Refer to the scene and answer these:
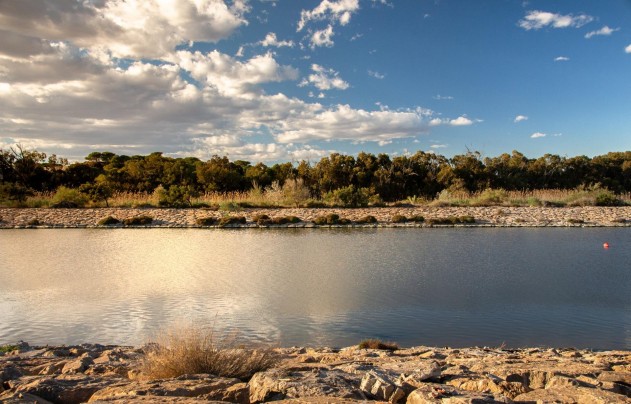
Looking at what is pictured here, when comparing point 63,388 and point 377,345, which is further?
point 377,345

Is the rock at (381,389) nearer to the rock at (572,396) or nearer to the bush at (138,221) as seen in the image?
the rock at (572,396)

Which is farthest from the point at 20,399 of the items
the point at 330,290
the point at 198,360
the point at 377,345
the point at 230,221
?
the point at 230,221

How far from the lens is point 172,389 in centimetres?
351

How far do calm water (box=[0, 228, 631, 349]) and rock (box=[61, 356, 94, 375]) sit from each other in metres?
1.70

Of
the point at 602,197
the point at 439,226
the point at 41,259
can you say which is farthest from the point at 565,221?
the point at 41,259

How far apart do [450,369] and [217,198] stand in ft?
87.2

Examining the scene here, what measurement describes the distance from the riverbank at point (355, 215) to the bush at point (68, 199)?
3.61ft

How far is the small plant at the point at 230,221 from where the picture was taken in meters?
22.4

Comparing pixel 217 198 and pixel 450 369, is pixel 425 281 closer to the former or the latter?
pixel 450 369

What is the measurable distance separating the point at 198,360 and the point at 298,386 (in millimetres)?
1213

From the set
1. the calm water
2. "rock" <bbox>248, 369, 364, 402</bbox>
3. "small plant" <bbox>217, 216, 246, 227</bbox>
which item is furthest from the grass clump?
"small plant" <bbox>217, 216, 246, 227</bbox>

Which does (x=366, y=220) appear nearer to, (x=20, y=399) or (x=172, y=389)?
(x=172, y=389)

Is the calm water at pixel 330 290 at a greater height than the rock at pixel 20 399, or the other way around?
the rock at pixel 20 399

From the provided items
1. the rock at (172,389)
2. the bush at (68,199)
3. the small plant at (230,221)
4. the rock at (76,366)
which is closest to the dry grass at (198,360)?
the rock at (172,389)
